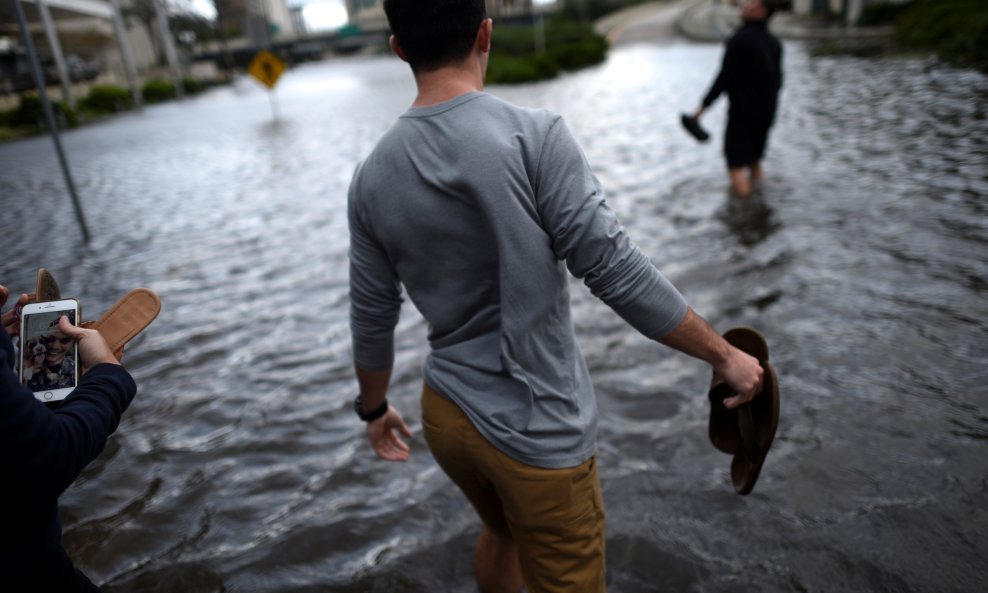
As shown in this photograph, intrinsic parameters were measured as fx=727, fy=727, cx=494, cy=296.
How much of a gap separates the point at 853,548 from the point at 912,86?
13.4 metres

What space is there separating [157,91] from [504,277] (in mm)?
43183

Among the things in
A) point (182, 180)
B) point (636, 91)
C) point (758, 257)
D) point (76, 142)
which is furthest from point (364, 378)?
point (76, 142)

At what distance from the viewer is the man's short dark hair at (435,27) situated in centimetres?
172

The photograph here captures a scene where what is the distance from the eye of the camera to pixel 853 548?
2.74 metres

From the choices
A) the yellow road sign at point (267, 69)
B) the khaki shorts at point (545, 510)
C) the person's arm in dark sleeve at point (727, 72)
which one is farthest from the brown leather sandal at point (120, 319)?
the yellow road sign at point (267, 69)

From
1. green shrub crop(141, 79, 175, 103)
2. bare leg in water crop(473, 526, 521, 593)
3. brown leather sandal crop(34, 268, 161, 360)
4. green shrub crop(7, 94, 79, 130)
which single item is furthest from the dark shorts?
green shrub crop(141, 79, 175, 103)

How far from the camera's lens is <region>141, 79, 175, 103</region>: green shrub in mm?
38812

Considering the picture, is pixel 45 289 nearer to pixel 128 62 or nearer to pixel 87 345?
pixel 87 345

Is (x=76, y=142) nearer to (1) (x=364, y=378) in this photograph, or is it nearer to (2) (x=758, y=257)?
(2) (x=758, y=257)

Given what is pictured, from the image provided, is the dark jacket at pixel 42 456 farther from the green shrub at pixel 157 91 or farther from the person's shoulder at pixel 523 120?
the green shrub at pixel 157 91

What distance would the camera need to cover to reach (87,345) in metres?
1.58

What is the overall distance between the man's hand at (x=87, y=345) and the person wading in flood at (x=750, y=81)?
6375 mm

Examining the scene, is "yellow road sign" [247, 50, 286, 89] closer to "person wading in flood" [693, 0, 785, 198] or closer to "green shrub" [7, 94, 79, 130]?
"green shrub" [7, 94, 79, 130]

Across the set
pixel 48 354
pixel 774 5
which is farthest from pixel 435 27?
pixel 774 5
